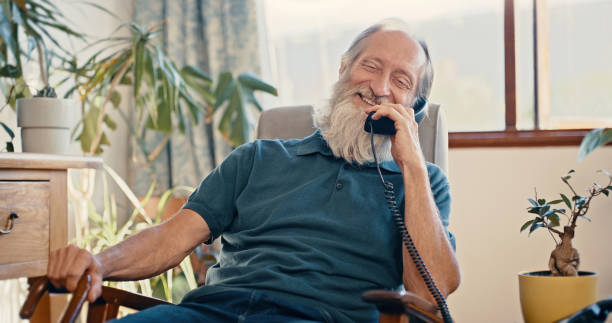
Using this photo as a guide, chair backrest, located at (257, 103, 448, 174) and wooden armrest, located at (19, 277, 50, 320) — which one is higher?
chair backrest, located at (257, 103, 448, 174)

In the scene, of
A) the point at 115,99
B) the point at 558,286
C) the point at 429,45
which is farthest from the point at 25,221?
the point at 429,45

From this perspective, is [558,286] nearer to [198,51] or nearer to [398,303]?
[398,303]

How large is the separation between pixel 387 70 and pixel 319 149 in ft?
0.93

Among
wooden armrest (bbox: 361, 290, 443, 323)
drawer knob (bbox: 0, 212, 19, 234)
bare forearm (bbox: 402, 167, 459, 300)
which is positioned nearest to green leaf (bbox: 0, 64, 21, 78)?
drawer knob (bbox: 0, 212, 19, 234)

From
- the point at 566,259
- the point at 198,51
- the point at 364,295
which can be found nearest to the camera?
the point at 364,295

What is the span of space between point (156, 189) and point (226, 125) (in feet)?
2.05

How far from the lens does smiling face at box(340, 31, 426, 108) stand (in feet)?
5.65

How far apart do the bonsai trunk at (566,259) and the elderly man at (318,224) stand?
65cm

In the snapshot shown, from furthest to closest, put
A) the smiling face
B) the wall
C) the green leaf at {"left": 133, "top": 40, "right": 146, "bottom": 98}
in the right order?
the wall, the green leaf at {"left": 133, "top": 40, "right": 146, "bottom": 98}, the smiling face

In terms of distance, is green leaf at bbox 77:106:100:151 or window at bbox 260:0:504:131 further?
window at bbox 260:0:504:131

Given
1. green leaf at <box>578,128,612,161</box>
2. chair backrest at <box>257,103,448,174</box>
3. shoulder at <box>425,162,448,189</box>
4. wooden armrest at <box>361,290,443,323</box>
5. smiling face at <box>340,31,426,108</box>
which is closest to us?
wooden armrest at <box>361,290,443,323</box>

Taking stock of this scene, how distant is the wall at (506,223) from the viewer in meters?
2.41

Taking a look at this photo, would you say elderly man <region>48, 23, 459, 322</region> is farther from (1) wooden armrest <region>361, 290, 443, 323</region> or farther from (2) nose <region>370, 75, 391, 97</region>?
(1) wooden armrest <region>361, 290, 443, 323</region>

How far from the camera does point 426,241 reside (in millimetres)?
1440
